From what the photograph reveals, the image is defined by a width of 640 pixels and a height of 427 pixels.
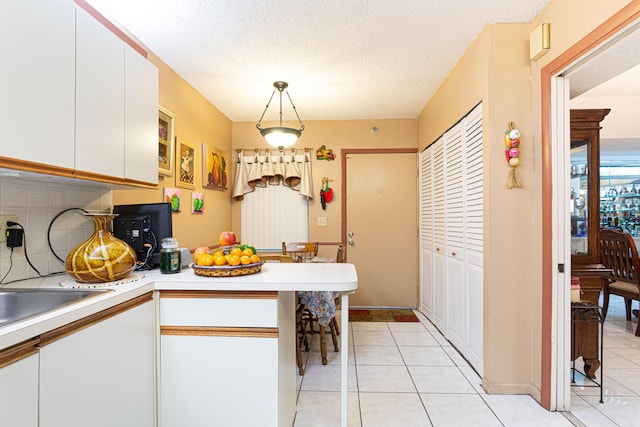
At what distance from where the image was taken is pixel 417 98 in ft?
11.3

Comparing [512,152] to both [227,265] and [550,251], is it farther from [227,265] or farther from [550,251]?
[227,265]

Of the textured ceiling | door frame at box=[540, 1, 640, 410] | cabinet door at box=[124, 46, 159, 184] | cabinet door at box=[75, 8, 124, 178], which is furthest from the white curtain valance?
door frame at box=[540, 1, 640, 410]

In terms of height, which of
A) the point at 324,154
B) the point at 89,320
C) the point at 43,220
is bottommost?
the point at 89,320

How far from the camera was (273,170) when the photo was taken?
13.5 ft

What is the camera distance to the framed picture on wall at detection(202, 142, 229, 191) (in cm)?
331

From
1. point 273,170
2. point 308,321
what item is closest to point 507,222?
point 308,321

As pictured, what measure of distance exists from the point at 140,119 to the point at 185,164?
117 cm

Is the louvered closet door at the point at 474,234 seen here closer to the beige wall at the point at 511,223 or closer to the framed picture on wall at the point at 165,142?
the beige wall at the point at 511,223

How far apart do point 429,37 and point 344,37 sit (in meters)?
0.60

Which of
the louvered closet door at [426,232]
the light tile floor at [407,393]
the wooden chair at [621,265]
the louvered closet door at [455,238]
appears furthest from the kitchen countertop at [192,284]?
the wooden chair at [621,265]

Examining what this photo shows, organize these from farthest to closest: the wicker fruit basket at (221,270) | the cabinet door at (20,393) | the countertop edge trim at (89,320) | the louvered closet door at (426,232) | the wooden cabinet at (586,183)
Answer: the louvered closet door at (426,232) < the wooden cabinet at (586,183) < the wicker fruit basket at (221,270) < the countertop edge trim at (89,320) < the cabinet door at (20,393)

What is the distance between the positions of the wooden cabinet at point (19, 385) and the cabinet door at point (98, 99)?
763 millimetres

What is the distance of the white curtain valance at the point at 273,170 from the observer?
410cm

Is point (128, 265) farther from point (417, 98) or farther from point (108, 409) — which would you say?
point (417, 98)
